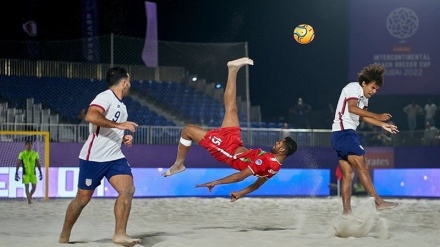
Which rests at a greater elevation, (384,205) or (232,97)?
(232,97)

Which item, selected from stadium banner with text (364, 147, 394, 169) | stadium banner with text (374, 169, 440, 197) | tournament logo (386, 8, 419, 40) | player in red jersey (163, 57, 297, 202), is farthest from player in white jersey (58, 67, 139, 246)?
tournament logo (386, 8, 419, 40)

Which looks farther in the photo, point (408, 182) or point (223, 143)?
point (408, 182)

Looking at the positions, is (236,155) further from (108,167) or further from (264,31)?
(264,31)

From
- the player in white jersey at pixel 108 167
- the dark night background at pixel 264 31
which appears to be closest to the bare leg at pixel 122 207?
the player in white jersey at pixel 108 167

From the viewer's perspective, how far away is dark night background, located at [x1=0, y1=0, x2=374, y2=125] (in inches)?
1222

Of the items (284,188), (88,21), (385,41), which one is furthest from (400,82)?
(88,21)

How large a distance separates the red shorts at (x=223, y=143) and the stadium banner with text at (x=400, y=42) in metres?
18.0

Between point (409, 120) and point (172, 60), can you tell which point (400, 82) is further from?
point (172, 60)

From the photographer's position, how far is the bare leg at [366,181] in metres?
10.8

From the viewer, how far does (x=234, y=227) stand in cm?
1148

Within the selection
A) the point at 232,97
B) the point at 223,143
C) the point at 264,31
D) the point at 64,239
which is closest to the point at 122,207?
the point at 64,239

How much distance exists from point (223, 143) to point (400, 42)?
1927cm

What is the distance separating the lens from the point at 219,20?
1227 inches

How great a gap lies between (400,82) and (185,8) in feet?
30.5
